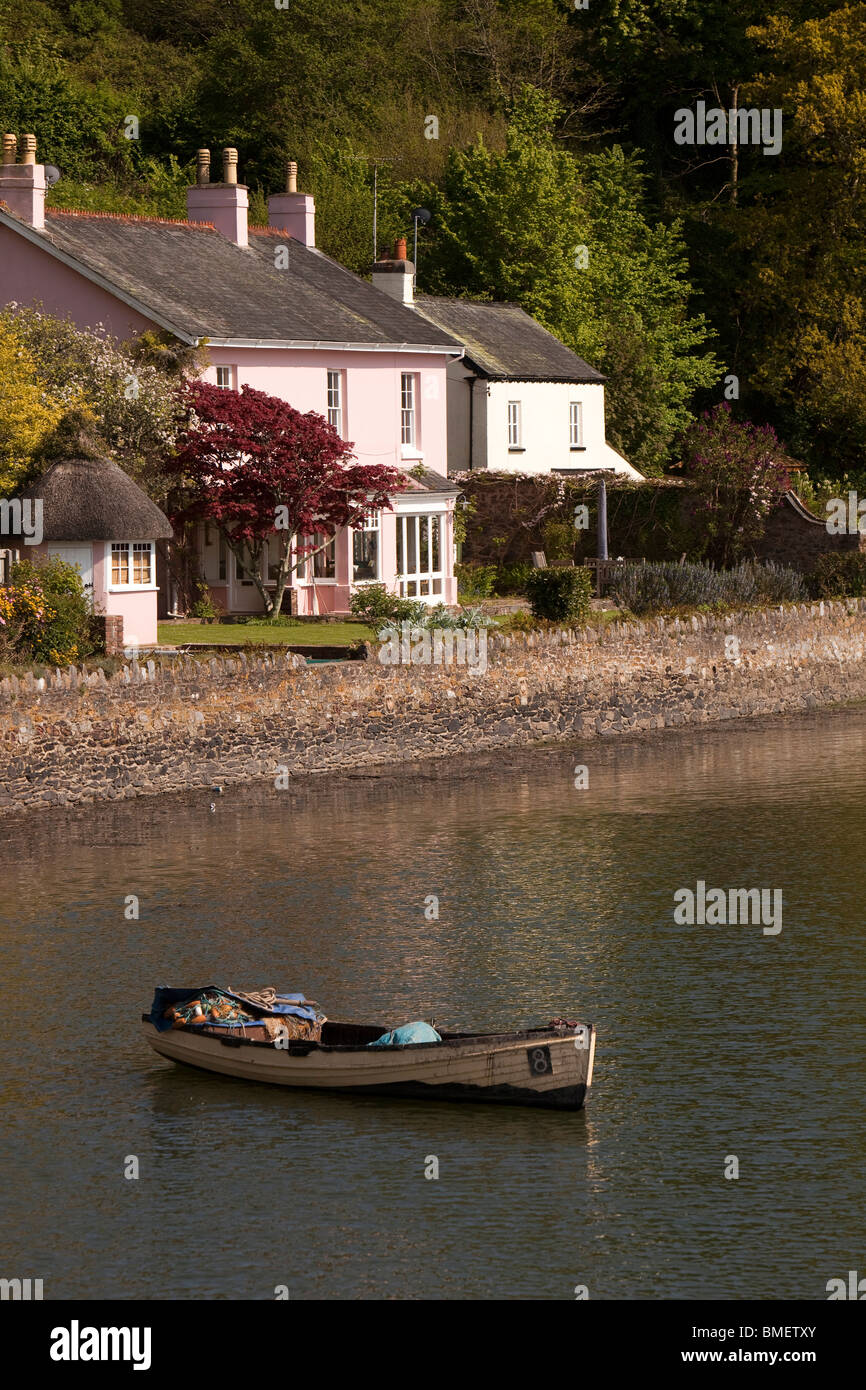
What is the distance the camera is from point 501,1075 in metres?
15.3

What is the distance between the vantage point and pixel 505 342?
192 ft

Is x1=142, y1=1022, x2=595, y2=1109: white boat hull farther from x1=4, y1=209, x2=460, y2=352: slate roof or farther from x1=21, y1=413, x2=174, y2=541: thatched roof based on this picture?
x1=4, y1=209, x2=460, y2=352: slate roof

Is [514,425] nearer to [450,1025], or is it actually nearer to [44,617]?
[44,617]

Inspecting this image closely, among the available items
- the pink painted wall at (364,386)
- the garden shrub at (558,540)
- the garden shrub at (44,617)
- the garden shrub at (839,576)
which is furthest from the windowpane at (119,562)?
the garden shrub at (558,540)

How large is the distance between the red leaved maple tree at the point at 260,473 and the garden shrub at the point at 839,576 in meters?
10.9

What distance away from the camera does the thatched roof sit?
37.3 metres

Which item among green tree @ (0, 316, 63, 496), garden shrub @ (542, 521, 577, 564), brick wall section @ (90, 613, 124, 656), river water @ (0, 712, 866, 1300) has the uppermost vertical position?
green tree @ (0, 316, 63, 496)

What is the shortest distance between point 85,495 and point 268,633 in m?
5.25

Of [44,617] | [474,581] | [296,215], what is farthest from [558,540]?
[44,617]

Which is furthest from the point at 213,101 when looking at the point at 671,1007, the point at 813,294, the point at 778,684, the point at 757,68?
the point at 671,1007

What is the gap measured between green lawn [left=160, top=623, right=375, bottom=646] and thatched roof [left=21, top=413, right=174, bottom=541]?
2.37 metres

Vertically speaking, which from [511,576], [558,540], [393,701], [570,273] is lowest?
[393,701]

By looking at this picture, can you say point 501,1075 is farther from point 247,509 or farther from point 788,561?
point 788,561

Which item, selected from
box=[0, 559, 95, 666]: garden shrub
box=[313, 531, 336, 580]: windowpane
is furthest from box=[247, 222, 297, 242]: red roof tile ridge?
box=[0, 559, 95, 666]: garden shrub
